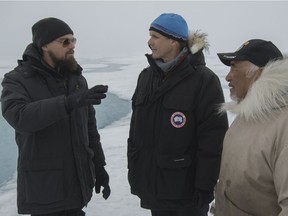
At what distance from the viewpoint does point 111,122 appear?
7121mm

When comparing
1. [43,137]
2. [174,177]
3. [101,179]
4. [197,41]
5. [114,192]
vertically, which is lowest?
[114,192]

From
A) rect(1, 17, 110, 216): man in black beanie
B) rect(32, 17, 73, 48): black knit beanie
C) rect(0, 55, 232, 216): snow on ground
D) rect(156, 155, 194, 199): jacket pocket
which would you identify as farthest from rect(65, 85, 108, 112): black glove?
rect(0, 55, 232, 216): snow on ground

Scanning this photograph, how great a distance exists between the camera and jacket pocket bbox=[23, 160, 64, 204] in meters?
2.10

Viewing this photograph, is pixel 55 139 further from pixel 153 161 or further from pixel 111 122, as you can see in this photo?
pixel 111 122

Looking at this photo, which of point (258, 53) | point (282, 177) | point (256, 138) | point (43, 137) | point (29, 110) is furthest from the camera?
point (43, 137)

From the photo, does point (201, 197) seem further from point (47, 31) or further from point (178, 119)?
point (47, 31)

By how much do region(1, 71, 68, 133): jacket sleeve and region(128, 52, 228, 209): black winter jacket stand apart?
2.00 ft

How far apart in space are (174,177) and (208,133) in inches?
14.1

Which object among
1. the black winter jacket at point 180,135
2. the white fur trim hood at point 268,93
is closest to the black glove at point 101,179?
the black winter jacket at point 180,135

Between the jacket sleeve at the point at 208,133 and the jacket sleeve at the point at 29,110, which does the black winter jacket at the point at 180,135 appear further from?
the jacket sleeve at the point at 29,110

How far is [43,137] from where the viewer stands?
6.91 feet

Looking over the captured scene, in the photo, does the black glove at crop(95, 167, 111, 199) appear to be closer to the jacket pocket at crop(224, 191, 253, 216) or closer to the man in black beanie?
the man in black beanie

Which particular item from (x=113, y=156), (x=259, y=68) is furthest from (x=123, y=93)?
(x=259, y=68)

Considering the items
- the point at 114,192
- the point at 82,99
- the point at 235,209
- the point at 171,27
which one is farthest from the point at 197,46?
the point at 114,192
